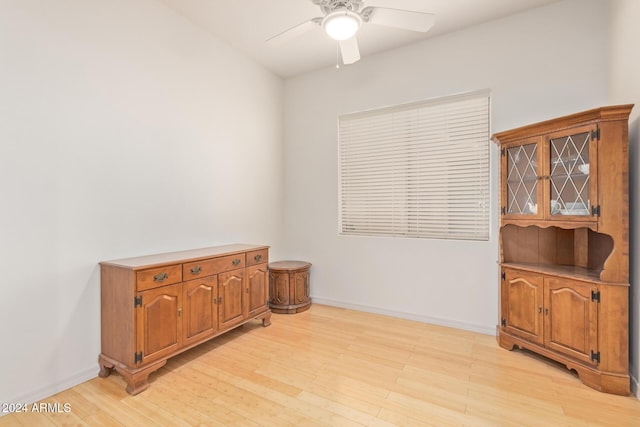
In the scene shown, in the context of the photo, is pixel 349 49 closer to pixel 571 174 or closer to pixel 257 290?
pixel 571 174

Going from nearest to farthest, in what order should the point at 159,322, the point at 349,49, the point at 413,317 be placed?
the point at 159,322
the point at 349,49
the point at 413,317

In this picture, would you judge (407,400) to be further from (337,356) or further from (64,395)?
(64,395)

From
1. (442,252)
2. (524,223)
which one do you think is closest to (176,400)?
(442,252)

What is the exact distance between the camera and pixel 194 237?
3.06 metres

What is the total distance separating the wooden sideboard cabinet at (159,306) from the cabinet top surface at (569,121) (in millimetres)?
2777

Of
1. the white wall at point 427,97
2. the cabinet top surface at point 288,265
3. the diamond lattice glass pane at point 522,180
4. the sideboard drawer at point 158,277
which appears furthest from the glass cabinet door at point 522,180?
the sideboard drawer at point 158,277

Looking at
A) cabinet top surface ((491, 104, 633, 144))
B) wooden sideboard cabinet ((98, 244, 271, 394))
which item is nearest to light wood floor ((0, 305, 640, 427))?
wooden sideboard cabinet ((98, 244, 271, 394))

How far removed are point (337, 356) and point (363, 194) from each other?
1.98 meters

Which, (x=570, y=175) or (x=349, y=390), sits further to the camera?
(x=570, y=175)

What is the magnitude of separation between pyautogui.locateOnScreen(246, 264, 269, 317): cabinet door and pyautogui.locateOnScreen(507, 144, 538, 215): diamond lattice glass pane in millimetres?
2534

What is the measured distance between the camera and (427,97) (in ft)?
10.9

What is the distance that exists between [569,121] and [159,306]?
3.42 meters

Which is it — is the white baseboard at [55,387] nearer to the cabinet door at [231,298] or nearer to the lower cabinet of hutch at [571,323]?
the cabinet door at [231,298]

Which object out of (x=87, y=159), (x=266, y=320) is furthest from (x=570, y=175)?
(x=87, y=159)
